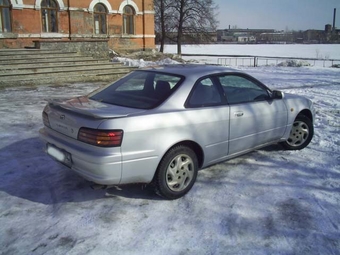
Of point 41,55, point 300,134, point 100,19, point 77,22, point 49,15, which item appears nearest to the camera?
point 300,134

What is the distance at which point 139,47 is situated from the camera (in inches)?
980

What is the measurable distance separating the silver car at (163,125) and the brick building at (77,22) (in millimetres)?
17268

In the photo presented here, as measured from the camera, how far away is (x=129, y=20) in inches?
954

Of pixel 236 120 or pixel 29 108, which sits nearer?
pixel 236 120

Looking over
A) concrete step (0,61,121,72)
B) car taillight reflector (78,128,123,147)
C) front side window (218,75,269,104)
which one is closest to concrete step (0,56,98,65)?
concrete step (0,61,121,72)

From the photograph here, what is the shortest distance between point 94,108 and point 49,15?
62.8 ft

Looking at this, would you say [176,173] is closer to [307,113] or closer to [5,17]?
[307,113]

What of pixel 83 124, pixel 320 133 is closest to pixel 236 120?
pixel 83 124

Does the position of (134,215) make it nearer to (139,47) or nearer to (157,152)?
(157,152)

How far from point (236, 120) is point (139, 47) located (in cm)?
2171

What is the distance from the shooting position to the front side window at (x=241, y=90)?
4.42 metres

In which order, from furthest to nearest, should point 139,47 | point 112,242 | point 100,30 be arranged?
point 139,47 < point 100,30 < point 112,242

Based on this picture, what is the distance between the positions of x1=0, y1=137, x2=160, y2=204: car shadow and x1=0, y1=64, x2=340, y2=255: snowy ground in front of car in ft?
0.04

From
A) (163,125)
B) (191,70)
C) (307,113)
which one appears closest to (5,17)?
(191,70)
